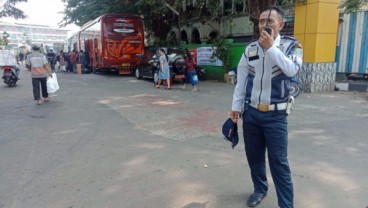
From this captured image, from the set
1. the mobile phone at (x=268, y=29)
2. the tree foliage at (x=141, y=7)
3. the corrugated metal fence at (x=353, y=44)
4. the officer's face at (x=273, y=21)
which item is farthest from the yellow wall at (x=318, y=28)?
the mobile phone at (x=268, y=29)

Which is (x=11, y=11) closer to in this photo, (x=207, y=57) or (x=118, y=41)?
(x=118, y=41)

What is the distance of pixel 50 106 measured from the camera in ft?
30.9

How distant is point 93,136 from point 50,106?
388 centimetres

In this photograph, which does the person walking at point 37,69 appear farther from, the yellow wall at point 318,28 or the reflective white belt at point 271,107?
the yellow wall at point 318,28

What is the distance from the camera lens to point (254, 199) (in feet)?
11.3

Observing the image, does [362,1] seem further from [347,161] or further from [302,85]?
[347,161]

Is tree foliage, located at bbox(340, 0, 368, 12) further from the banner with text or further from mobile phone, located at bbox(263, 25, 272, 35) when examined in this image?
mobile phone, located at bbox(263, 25, 272, 35)

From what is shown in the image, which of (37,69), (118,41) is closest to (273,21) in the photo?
(37,69)

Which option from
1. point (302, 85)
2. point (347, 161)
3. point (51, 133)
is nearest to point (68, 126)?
point (51, 133)

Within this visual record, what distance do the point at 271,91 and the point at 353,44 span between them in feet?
39.8

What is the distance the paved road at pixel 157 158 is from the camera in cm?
365

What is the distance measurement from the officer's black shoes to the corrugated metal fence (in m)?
11.6

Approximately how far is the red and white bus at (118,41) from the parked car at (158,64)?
2.02 meters

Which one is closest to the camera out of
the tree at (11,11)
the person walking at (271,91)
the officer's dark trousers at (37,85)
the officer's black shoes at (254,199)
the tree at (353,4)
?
the person walking at (271,91)
